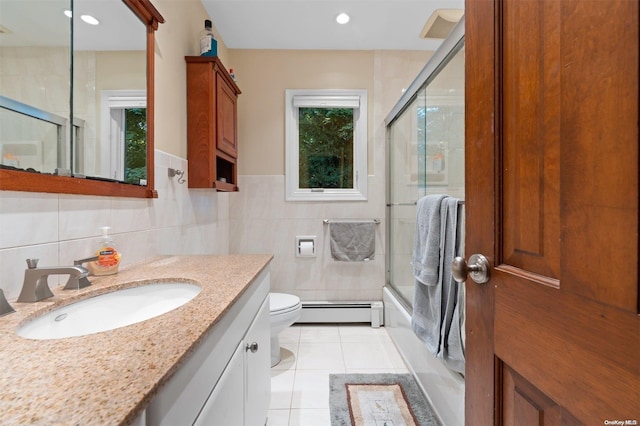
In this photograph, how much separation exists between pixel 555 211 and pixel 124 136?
1.40 m

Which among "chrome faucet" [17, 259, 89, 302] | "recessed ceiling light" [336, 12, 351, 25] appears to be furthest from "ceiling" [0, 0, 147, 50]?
"recessed ceiling light" [336, 12, 351, 25]

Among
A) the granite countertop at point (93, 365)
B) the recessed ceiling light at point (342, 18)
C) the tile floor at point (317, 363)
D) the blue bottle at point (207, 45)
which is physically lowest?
the tile floor at point (317, 363)

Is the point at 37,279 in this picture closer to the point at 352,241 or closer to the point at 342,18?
the point at 352,241

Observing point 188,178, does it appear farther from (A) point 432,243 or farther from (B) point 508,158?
(B) point 508,158

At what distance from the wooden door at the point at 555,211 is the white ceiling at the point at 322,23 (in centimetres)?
163

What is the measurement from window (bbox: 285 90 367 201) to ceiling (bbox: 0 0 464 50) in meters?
0.41

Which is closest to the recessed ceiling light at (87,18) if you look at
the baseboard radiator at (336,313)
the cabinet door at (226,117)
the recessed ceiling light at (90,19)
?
the recessed ceiling light at (90,19)

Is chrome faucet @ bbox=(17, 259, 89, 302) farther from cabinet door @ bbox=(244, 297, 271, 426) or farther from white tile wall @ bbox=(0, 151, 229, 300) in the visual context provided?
cabinet door @ bbox=(244, 297, 271, 426)

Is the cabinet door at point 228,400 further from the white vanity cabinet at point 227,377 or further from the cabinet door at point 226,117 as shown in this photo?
the cabinet door at point 226,117

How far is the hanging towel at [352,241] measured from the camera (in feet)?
7.94

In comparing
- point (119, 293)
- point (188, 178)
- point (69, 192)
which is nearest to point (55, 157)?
point (69, 192)

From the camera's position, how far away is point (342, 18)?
2.07 meters

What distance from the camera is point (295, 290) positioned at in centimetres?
250

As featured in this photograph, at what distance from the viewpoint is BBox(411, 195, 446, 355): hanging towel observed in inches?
50.3
